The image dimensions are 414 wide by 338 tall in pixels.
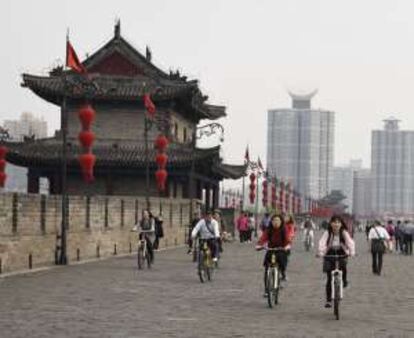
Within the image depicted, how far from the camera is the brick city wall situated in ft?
79.0

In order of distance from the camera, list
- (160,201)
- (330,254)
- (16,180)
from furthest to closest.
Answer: (16,180) → (160,201) → (330,254)

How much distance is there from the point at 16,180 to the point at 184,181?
121 m

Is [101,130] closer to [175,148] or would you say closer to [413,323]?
[175,148]

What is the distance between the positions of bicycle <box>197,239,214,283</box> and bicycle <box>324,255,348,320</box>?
6.94m

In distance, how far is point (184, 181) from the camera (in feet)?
185

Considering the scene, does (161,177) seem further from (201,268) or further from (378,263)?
(201,268)

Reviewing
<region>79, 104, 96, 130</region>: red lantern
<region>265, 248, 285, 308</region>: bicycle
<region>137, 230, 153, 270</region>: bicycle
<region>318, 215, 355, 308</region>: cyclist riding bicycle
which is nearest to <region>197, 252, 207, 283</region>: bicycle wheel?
<region>137, 230, 153, 270</region>: bicycle

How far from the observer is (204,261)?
22000mm

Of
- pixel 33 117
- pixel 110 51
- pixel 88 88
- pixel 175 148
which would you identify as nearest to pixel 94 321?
pixel 88 88

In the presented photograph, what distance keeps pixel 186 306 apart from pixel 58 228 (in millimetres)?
13114

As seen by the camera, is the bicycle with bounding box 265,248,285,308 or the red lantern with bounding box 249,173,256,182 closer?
the bicycle with bounding box 265,248,285,308

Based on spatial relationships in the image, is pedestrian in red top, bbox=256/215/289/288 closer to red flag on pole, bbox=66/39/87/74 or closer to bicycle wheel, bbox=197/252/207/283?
bicycle wheel, bbox=197/252/207/283

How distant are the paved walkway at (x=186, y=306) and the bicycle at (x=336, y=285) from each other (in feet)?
0.69

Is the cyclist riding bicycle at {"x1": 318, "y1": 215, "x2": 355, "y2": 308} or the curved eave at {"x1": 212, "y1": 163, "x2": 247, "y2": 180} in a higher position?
the curved eave at {"x1": 212, "y1": 163, "x2": 247, "y2": 180}
